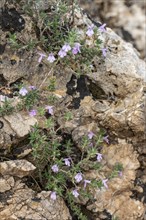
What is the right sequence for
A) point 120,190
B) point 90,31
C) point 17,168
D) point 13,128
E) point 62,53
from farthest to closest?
point 120,190, point 90,31, point 62,53, point 13,128, point 17,168

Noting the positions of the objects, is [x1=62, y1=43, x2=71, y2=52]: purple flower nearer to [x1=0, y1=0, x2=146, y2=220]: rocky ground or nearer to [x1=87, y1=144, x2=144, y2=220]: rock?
[x1=0, y1=0, x2=146, y2=220]: rocky ground

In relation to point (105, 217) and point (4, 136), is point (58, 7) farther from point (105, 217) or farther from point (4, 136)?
point (105, 217)

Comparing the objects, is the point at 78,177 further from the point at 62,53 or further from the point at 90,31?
the point at 90,31

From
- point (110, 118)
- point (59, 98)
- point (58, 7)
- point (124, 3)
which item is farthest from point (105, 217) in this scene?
point (124, 3)

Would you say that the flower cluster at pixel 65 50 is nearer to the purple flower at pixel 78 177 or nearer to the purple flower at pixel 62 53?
the purple flower at pixel 62 53

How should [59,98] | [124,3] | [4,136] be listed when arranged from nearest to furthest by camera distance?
1. [4,136]
2. [59,98]
3. [124,3]

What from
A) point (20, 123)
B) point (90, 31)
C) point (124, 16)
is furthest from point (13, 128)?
point (124, 16)
